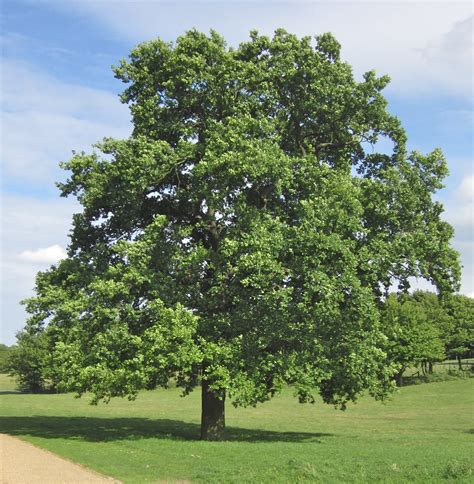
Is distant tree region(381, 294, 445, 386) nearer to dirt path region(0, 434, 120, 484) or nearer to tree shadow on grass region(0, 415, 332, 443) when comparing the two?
tree shadow on grass region(0, 415, 332, 443)

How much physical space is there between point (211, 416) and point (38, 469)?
10.9 meters

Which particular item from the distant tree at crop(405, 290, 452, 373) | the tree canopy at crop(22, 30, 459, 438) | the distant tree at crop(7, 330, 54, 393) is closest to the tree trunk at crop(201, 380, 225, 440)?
the tree canopy at crop(22, 30, 459, 438)

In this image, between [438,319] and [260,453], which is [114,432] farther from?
[438,319]

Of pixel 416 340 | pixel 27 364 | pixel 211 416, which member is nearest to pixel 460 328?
pixel 416 340

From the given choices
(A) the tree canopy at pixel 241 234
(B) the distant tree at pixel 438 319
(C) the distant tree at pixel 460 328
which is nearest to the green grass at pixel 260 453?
(A) the tree canopy at pixel 241 234

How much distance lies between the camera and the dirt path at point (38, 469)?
15.6 m

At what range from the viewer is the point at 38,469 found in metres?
17.2

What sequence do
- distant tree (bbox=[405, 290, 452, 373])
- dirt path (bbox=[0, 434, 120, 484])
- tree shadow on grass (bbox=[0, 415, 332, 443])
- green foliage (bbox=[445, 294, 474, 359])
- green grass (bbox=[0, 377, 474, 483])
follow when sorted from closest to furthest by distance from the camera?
dirt path (bbox=[0, 434, 120, 484]), green grass (bbox=[0, 377, 474, 483]), tree shadow on grass (bbox=[0, 415, 332, 443]), distant tree (bbox=[405, 290, 452, 373]), green foliage (bbox=[445, 294, 474, 359])

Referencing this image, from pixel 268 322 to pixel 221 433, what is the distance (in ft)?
23.2

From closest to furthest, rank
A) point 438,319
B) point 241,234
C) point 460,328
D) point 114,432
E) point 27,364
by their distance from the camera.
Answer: point 241,234, point 114,432, point 27,364, point 438,319, point 460,328

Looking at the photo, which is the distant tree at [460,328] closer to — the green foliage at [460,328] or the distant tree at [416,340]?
the green foliage at [460,328]

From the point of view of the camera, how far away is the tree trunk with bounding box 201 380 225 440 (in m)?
26.5

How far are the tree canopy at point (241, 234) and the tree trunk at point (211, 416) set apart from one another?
8 centimetres

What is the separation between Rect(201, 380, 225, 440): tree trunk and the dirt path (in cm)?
779
